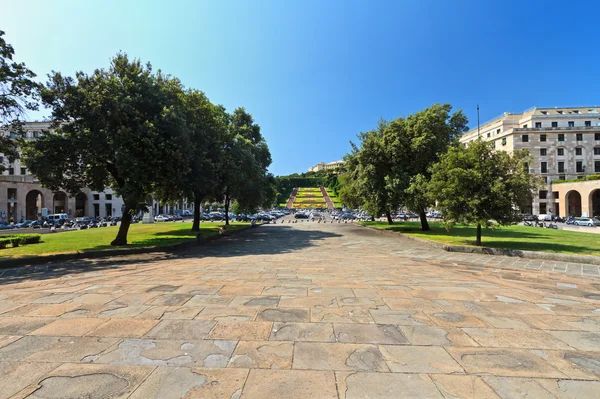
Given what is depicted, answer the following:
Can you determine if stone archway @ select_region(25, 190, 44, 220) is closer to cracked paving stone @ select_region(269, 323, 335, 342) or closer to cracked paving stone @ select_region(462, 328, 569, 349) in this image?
cracked paving stone @ select_region(269, 323, 335, 342)

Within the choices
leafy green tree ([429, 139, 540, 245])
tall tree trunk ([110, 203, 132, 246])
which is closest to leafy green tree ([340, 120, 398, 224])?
leafy green tree ([429, 139, 540, 245])

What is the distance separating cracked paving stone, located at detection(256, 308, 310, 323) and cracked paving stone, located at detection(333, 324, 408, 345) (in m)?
0.59

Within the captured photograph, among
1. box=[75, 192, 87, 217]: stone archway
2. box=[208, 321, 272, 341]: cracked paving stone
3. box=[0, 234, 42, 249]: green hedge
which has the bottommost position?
box=[0, 234, 42, 249]: green hedge

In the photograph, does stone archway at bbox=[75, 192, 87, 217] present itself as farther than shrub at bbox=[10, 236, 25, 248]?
Yes

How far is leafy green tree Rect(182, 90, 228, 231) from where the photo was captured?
17.6 metres

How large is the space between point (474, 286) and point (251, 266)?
21.1 feet

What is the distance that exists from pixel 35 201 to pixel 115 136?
68017mm

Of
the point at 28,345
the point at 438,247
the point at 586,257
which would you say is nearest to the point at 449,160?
the point at 438,247

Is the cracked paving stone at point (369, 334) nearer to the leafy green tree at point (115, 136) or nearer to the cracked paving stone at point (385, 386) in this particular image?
the cracked paving stone at point (385, 386)

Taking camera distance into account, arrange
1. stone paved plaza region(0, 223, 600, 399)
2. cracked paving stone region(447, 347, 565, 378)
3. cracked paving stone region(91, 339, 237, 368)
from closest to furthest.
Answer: stone paved plaza region(0, 223, 600, 399), cracked paving stone region(447, 347, 565, 378), cracked paving stone region(91, 339, 237, 368)

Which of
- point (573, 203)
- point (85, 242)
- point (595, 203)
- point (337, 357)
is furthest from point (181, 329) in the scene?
point (573, 203)

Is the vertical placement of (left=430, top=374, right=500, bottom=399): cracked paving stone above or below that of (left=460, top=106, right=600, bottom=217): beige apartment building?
below

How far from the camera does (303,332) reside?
4.12 m

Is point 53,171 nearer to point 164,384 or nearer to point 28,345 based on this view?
point 28,345
